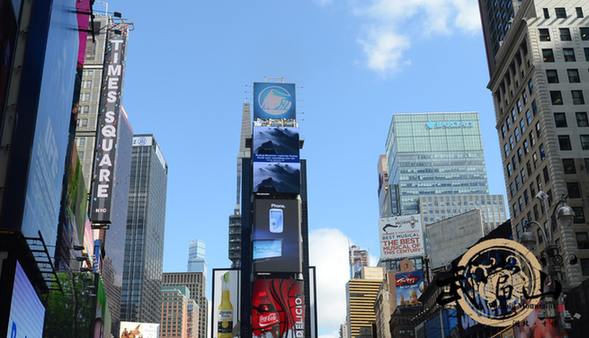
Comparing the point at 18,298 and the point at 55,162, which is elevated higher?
the point at 55,162

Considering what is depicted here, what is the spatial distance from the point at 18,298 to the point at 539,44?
59.6m

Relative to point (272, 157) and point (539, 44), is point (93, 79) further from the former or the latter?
point (539, 44)

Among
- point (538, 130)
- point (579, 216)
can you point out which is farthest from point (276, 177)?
point (579, 216)

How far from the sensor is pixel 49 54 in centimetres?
3066

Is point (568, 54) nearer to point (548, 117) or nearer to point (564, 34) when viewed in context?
point (564, 34)

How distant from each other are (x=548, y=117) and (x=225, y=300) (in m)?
91.6

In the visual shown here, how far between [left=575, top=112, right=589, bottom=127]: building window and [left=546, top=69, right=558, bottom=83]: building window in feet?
14.3

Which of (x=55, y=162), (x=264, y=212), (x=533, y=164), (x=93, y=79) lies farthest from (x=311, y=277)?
(x=55, y=162)

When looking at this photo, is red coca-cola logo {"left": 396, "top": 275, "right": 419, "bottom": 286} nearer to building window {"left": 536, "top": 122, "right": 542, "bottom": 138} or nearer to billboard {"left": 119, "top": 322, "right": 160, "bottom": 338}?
building window {"left": 536, "top": 122, "right": 542, "bottom": 138}

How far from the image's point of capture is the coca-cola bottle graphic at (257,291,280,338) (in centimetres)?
10788

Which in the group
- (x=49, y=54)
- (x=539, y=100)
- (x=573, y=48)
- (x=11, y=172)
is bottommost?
(x=11, y=172)

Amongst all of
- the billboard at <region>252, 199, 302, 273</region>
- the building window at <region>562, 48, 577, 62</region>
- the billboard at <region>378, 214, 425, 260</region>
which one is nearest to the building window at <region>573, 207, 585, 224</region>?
the building window at <region>562, 48, 577, 62</region>

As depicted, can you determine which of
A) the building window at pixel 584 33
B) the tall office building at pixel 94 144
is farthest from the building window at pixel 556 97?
the tall office building at pixel 94 144

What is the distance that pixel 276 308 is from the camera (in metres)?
109
